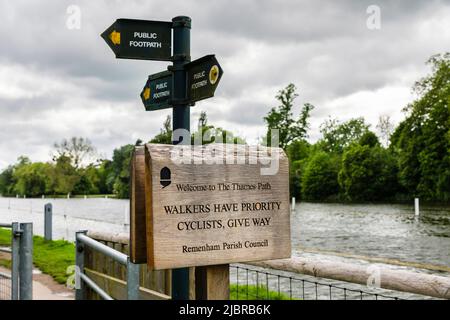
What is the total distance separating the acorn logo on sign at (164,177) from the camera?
2.26 meters

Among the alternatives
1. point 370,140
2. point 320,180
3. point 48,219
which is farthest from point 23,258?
point 370,140

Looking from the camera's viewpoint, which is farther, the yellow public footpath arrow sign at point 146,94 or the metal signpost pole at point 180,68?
the yellow public footpath arrow sign at point 146,94

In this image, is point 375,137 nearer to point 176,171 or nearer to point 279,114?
point 279,114

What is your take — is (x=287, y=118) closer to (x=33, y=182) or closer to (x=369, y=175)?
(x=369, y=175)

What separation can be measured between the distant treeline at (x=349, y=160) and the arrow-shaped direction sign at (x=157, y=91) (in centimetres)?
2077

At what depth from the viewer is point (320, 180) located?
72.9 meters

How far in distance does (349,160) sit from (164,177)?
67.2 meters

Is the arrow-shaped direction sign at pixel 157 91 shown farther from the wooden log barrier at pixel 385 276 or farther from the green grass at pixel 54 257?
the green grass at pixel 54 257

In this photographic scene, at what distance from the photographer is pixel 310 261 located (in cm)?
377

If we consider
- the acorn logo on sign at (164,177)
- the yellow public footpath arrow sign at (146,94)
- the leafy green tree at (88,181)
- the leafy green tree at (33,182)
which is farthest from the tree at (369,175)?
the acorn logo on sign at (164,177)

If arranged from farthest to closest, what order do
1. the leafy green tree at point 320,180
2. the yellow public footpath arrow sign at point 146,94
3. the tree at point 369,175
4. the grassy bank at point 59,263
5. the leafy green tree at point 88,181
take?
the leafy green tree at point 88,181
the leafy green tree at point 320,180
the tree at point 369,175
the grassy bank at point 59,263
the yellow public footpath arrow sign at point 146,94

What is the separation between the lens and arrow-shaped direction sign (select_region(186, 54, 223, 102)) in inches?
139

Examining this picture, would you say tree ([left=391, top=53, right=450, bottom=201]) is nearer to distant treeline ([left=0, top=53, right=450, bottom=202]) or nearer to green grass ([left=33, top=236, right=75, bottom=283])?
distant treeline ([left=0, top=53, right=450, bottom=202])

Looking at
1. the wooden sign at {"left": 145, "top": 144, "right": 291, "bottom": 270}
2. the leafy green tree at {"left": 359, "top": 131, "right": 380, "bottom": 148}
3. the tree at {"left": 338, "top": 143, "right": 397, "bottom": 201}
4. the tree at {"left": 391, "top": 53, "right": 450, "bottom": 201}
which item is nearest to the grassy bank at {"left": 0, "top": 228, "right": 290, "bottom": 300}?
the wooden sign at {"left": 145, "top": 144, "right": 291, "bottom": 270}
